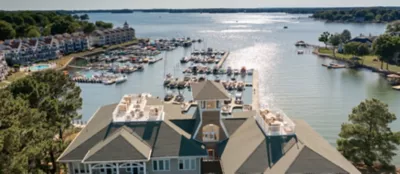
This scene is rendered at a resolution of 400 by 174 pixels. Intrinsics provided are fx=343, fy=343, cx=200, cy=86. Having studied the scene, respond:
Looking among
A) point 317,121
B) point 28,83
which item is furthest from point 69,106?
point 317,121

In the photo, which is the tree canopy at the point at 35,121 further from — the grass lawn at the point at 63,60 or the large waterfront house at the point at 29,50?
the large waterfront house at the point at 29,50

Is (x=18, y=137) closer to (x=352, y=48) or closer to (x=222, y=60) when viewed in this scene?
(x=222, y=60)

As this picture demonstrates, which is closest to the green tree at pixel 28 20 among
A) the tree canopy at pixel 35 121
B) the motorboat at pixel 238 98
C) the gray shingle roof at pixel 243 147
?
the motorboat at pixel 238 98

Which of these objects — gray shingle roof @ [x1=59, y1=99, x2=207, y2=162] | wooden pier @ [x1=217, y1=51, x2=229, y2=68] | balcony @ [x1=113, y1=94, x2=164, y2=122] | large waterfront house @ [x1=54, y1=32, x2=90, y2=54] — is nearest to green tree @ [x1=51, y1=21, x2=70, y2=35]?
large waterfront house @ [x1=54, y1=32, x2=90, y2=54]

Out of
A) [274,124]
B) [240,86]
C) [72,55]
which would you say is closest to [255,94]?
[240,86]

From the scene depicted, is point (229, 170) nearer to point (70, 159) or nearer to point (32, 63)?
point (70, 159)

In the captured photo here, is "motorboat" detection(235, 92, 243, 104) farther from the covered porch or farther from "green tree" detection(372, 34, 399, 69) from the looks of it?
"green tree" detection(372, 34, 399, 69)
